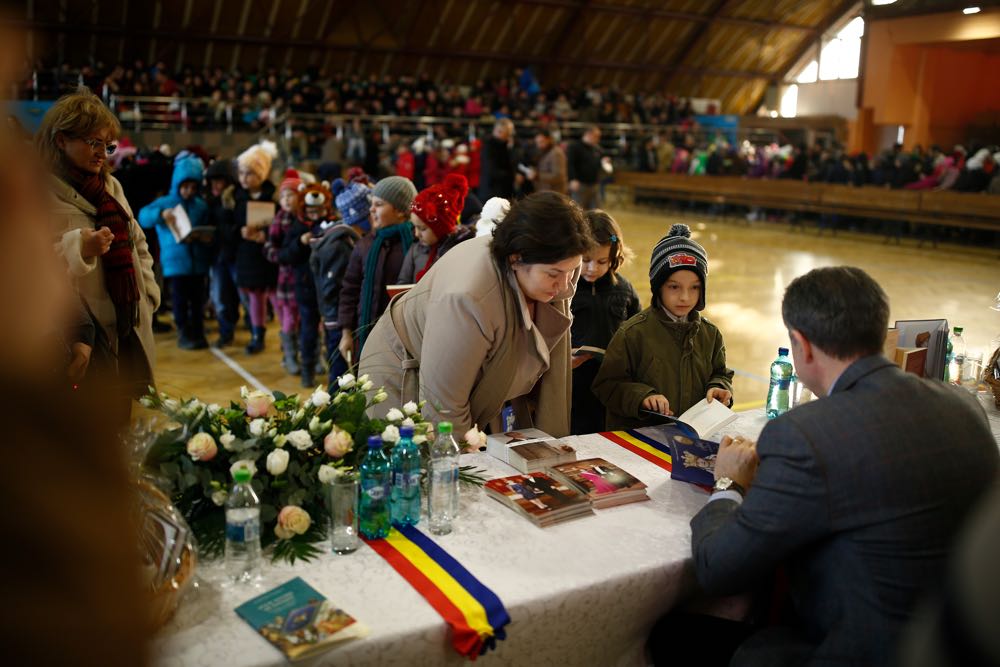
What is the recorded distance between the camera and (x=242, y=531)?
186 cm

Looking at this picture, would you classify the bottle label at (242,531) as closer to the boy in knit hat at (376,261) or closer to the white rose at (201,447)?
the white rose at (201,447)

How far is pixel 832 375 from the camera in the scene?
193cm

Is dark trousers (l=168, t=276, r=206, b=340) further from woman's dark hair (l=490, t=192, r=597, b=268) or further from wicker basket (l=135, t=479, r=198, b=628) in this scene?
wicker basket (l=135, t=479, r=198, b=628)

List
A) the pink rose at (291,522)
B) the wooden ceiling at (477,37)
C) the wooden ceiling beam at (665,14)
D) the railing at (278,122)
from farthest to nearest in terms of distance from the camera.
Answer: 1. the wooden ceiling beam at (665,14)
2. the wooden ceiling at (477,37)
3. the railing at (278,122)
4. the pink rose at (291,522)

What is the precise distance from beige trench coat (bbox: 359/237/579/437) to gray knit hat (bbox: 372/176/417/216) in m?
1.76

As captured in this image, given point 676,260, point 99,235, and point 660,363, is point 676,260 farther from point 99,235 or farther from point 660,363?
point 99,235

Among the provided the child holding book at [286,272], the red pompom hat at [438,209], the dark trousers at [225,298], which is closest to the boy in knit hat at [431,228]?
the red pompom hat at [438,209]

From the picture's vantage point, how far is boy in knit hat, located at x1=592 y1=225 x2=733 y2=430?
10.6 feet

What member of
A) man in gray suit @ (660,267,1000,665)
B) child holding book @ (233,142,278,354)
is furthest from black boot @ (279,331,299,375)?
man in gray suit @ (660,267,1000,665)

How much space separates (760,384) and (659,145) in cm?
1524

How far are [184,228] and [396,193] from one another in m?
2.76

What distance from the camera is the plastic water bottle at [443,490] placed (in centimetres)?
212

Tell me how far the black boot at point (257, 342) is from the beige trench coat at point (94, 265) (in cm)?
296

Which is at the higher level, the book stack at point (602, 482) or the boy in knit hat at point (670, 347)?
the boy in knit hat at point (670, 347)
